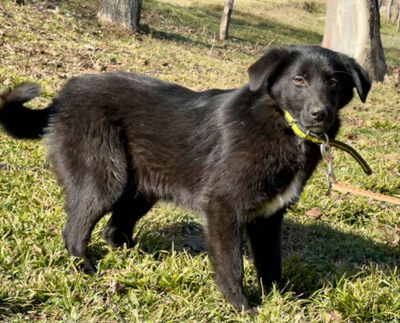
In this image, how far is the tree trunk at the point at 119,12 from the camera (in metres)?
11.3

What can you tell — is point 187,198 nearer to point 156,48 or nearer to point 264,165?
point 264,165

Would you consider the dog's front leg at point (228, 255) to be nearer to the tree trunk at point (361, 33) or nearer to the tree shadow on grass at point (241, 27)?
the tree shadow on grass at point (241, 27)

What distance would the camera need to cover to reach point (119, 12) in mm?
11438

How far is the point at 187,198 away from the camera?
3.62m

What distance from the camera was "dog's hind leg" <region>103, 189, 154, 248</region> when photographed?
156 inches

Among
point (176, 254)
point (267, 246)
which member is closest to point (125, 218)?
point (176, 254)

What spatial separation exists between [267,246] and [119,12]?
899cm

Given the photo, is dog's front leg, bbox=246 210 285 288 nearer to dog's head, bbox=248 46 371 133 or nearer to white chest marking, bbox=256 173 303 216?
white chest marking, bbox=256 173 303 216

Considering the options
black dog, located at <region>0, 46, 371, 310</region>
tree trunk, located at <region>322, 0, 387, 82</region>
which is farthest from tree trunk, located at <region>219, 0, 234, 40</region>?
black dog, located at <region>0, 46, 371, 310</region>

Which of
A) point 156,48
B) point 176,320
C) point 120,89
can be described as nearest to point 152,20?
point 156,48

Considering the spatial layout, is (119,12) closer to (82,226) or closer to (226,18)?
(226,18)

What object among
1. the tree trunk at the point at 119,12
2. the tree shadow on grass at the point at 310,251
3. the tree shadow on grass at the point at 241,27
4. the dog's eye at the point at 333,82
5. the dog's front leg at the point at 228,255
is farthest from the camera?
the tree shadow on grass at the point at 241,27

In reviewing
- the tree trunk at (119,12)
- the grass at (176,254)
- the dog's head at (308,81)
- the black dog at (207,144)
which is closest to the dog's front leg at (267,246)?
the black dog at (207,144)

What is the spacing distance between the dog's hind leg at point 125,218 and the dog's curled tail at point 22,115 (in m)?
0.82
